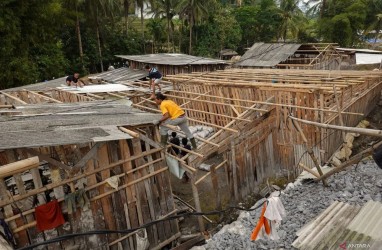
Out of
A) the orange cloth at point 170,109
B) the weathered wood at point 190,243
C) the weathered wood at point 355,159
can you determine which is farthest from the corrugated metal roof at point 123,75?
the weathered wood at point 355,159

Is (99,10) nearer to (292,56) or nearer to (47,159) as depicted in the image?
(292,56)

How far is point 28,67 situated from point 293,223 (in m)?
20.5

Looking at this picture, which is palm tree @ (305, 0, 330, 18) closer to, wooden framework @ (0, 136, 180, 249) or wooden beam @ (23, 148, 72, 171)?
wooden framework @ (0, 136, 180, 249)

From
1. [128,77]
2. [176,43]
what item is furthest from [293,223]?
[176,43]

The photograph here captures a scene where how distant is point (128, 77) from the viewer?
2136 centimetres

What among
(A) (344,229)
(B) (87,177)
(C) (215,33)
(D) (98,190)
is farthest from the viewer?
(C) (215,33)

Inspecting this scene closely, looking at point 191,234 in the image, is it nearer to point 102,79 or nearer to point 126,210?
point 126,210

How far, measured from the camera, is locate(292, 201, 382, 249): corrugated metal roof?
14.6 feet

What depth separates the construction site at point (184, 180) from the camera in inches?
206

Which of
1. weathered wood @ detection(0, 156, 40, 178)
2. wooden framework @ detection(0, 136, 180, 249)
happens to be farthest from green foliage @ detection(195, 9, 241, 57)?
weathered wood @ detection(0, 156, 40, 178)

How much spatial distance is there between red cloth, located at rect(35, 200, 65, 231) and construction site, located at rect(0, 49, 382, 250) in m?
0.02

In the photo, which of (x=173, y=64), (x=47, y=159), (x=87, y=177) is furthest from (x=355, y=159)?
(x=173, y=64)

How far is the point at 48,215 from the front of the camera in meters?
5.63

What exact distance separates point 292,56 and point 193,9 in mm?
12381
